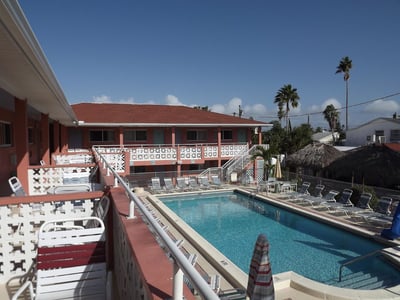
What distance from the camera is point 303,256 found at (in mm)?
11094

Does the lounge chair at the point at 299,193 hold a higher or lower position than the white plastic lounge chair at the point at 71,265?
lower

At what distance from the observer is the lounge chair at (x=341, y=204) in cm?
1567

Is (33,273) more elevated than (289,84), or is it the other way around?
(289,84)

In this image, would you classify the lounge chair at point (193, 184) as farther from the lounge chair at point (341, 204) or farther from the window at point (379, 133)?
the window at point (379, 133)

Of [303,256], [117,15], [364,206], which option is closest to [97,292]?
[303,256]

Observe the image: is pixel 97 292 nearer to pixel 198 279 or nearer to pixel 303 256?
pixel 198 279

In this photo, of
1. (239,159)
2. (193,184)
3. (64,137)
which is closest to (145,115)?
(64,137)

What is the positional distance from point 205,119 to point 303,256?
17932mm

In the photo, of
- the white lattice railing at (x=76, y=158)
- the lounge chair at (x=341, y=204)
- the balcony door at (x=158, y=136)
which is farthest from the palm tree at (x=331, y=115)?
the white lattice railing at (x=76, y=158)

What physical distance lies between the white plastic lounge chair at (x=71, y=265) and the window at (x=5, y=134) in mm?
8177

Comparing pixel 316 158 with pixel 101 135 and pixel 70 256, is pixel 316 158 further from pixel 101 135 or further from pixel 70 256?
pixel 70 256

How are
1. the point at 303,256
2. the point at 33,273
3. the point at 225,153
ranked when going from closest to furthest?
the point at 33,273
the point at 303,256
the point at 225,153

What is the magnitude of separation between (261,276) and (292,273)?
13.8 ft

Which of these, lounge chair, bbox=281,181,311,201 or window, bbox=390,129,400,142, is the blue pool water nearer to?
lounge chair, bbox=281,181,311,201
